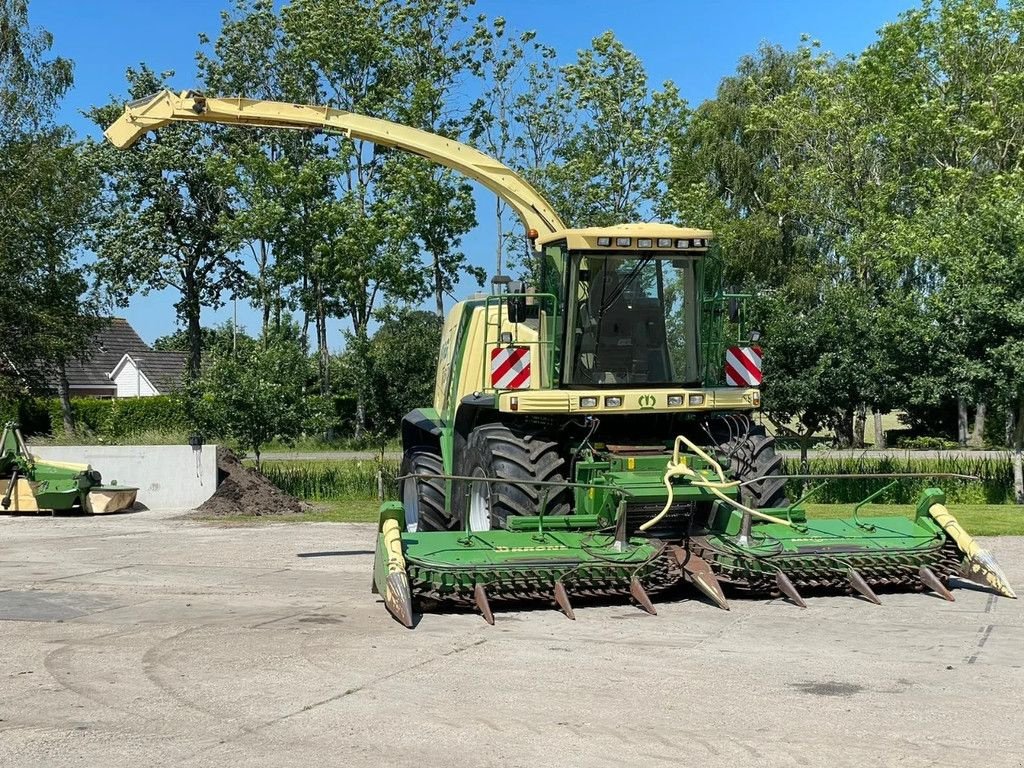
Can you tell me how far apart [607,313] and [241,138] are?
34.5 meters

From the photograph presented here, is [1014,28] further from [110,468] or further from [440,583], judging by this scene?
[440,583]

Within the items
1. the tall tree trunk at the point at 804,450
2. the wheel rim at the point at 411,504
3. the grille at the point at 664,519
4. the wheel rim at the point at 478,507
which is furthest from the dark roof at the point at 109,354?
the grille at the point at 664,519

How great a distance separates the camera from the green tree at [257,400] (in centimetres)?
2166

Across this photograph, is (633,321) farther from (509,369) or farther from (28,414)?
(28,414)

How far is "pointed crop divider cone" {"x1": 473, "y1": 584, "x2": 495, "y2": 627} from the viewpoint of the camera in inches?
348

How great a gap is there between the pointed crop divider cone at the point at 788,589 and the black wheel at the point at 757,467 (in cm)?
99

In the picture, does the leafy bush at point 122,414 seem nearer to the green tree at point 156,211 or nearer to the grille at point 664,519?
the green tree at point 156,211

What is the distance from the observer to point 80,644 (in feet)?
28.2

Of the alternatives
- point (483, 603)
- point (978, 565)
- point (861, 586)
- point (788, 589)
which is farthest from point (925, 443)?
point (483, 603)

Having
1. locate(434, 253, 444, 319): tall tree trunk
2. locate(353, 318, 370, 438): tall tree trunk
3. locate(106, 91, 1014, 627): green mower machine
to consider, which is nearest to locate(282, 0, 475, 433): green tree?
locate(434, 253, 444, 319): tall tree trunk

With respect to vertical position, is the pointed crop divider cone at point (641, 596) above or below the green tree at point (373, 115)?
below

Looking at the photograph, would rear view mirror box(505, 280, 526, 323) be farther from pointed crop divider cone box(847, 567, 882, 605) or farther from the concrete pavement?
pointed crop divider cone box(847, 567, 882, 605)

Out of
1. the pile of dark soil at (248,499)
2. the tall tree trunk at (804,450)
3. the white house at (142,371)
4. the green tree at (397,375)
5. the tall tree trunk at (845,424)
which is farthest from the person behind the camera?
the white house at (142,371)

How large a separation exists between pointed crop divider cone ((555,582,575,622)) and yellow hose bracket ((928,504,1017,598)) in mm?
3374
